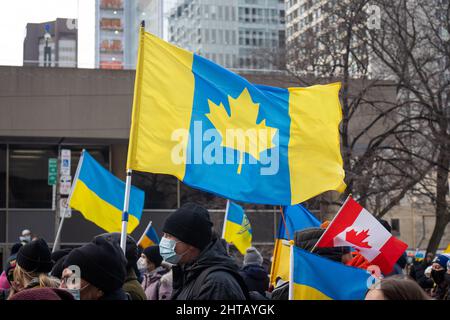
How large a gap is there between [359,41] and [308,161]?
15.3m

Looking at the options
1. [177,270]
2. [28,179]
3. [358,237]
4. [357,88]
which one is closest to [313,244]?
[358,237]

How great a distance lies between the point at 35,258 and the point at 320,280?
2.11 m

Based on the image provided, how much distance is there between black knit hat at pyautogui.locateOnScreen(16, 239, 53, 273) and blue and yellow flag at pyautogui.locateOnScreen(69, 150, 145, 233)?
6131 mm

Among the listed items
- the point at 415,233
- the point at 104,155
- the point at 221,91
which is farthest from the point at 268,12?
the point at 221,91

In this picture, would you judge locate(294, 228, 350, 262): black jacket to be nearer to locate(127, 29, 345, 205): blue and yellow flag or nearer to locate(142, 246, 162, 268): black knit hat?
locate(127, 29, 345, 205): blue and yellow flag

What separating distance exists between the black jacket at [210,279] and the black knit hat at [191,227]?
7 cm

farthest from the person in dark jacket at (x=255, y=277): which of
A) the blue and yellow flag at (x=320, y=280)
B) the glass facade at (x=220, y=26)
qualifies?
the glass facade at (x=220, y=26)

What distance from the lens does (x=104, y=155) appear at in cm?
3212

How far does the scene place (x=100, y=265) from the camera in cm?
460

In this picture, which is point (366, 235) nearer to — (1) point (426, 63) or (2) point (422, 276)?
(2) point (422, 276)

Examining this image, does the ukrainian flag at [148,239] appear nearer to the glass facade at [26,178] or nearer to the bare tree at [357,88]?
the bare tree at [357,88]

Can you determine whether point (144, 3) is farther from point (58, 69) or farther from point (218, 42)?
point (58, 69)

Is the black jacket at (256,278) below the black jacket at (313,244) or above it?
below

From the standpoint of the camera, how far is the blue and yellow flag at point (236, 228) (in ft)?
48.9
